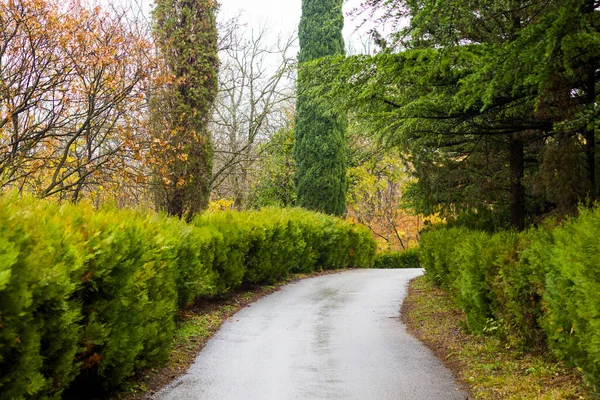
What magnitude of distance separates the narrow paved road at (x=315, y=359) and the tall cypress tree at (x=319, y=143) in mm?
11207

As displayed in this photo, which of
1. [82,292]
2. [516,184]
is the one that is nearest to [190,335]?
[82,292]

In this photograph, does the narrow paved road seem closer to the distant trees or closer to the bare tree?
the distant trees

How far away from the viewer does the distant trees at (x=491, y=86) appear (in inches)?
209

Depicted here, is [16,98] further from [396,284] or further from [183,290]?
[396,284]

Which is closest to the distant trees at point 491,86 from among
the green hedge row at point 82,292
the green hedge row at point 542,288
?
the green hedge row at point 542,288

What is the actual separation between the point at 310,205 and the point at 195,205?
8.52m

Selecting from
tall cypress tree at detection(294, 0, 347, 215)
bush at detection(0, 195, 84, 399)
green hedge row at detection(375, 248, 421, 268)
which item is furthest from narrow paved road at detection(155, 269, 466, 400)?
green hedge row at detection(375, 248, 421, 268)

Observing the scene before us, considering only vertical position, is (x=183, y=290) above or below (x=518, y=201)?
below

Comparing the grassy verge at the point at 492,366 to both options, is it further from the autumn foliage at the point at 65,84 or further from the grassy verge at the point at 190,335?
the autumn foliage at the point at 65,84

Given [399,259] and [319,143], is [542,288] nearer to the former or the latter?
[319,143]

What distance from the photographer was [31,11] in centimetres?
840

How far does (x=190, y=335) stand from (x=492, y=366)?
13.1 ft

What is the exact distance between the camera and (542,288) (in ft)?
15.8

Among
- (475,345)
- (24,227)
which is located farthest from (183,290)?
(24,227)
